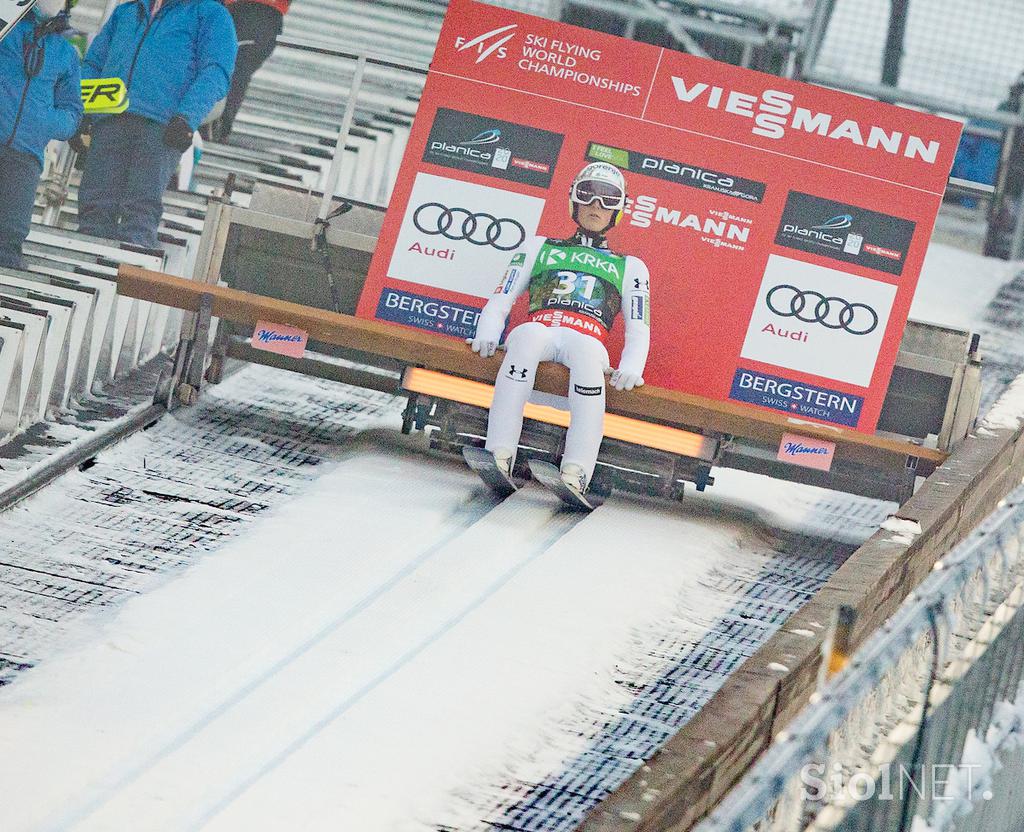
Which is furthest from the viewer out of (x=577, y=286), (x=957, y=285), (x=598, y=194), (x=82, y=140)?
(x=957, y=285)

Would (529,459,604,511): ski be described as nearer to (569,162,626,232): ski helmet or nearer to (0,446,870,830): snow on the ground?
(0,446,870,830): snow on the ground

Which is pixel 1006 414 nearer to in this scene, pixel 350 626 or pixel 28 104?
pixel 350 626

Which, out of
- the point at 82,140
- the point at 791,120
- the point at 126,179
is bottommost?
the point at 126,179

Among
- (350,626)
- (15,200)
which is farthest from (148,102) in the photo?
(350,626)

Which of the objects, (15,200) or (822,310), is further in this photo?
(15,200)

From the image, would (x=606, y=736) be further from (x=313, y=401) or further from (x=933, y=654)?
(x=313, y=401)

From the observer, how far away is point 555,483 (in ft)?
22.9

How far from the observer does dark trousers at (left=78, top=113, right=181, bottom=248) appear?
28.7 ft

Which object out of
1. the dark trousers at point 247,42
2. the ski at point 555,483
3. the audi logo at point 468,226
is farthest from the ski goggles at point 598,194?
the dark trousers at point 247,42

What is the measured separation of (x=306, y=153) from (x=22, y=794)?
7810 mm

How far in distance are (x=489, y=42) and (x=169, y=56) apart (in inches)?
77.0

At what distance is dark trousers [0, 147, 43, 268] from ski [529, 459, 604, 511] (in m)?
2.64

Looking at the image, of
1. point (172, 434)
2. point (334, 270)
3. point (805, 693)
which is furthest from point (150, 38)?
point (805, 693)

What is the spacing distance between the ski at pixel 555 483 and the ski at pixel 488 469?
0.12 meters
